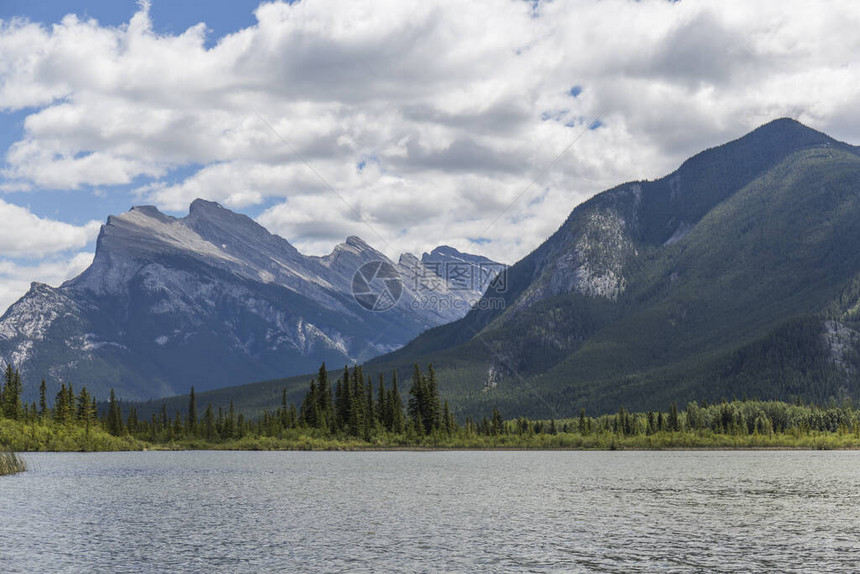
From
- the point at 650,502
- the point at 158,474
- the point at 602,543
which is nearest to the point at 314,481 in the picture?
the point at 158,474

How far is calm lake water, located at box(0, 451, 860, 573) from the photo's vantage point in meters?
54.2

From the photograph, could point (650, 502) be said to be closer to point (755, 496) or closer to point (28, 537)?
point (755, 496)

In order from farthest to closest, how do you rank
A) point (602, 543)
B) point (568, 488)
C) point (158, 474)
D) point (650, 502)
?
point (158, 474) < point (568, 488) < point (650, 502) < point (602, 543)

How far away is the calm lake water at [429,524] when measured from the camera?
54.2m

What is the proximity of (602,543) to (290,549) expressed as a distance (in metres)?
21.7

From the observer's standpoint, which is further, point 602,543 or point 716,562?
point 602,543

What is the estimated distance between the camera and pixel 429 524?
71875 mm

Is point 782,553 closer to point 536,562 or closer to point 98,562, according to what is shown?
point 536,562

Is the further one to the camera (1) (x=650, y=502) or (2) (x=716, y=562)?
(1) (x=650, y=502)

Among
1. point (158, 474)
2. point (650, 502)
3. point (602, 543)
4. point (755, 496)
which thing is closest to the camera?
point (602, 543)

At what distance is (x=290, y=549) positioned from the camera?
59406 mm

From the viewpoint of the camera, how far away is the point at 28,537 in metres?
63.7

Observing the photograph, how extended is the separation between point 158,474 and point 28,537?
76.6 metres

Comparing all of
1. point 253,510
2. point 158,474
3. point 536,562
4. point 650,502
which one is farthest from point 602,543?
point 158,474
